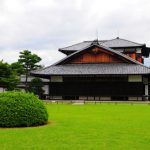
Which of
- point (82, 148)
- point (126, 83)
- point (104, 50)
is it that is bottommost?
point (82, 148)

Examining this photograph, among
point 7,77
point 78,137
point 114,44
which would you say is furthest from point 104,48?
point 78,137

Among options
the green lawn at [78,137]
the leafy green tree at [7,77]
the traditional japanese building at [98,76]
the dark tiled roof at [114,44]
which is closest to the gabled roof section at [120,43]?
the dark tiled roof at [114,44]

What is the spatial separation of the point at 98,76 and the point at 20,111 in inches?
1090

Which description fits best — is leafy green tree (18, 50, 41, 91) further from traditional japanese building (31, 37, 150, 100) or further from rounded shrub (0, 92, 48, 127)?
rounded shrub (0, 92, 48, 127)

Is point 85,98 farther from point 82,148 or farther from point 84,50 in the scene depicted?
point 82,148

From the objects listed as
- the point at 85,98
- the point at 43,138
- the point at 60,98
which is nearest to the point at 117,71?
the point at 85,98

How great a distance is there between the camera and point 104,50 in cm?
4481

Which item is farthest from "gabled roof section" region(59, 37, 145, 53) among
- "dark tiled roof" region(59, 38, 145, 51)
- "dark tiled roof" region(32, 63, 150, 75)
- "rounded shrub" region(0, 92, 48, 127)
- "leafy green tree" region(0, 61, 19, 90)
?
"rounded shrub" region(0, 92, 48, 127)

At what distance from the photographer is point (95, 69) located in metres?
42.9

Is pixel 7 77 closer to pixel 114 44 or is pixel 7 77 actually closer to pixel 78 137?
pixel 114 44

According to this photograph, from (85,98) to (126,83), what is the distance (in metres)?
5.50

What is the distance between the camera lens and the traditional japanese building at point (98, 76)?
41500 millimetres

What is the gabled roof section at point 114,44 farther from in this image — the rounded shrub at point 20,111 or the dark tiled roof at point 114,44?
the rounded shrub at point 20,111

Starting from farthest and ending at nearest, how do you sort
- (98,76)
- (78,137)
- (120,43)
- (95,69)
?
(120,43)
(95,69)
(98,76)
(78,137)
